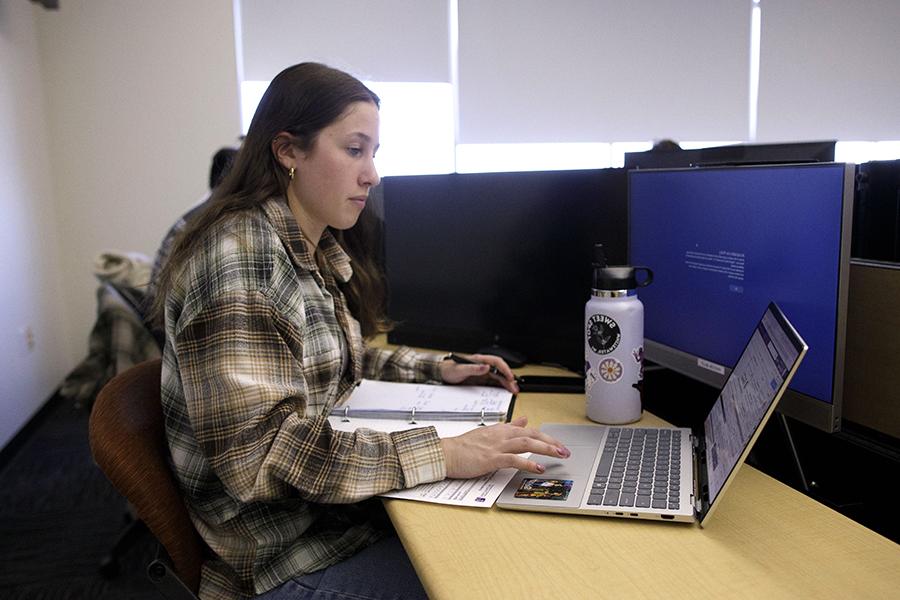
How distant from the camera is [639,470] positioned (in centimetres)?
100

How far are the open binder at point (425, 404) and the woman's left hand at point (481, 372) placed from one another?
14 millimetres

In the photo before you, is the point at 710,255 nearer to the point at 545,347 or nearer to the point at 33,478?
the point at 545,347

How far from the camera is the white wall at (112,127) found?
163 inches

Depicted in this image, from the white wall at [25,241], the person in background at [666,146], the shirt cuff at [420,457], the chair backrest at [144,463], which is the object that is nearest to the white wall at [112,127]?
the white wall at [25,241]

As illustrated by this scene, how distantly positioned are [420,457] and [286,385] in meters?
0.21

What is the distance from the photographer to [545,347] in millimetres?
1608

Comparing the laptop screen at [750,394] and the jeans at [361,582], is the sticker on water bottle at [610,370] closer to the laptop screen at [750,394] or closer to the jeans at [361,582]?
the laptop screen at [750,394]

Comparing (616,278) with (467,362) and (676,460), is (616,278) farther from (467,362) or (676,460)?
(467,362)

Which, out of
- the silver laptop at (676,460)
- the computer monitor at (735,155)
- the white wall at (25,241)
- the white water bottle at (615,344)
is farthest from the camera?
the white wall at (25,241)

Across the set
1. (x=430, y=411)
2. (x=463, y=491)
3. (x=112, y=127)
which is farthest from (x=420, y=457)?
(x=112, y=127)

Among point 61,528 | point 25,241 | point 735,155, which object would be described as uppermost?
point 735,155

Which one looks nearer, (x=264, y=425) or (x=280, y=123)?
(x=264, y=425)

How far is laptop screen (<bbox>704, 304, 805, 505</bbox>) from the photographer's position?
0.81 metres

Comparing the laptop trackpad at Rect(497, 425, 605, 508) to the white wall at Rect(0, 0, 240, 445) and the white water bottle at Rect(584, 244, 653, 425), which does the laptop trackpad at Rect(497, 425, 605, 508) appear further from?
the white wall at Rect(0, 0, 240, 445)
